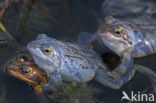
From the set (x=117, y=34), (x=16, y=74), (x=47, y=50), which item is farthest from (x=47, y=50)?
(x=117, y=34)

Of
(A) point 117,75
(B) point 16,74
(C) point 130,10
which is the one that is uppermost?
(C) point 130,10

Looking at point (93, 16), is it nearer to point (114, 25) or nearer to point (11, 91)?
point (114, 25)

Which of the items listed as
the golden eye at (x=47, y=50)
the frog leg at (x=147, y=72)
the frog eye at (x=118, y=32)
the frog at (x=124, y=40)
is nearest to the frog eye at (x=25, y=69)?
the golden eye at (x=47, y=50)

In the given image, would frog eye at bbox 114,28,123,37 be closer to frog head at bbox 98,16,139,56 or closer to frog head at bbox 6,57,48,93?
frog head at bbox 98,16,139,56

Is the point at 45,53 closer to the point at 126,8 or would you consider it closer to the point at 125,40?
the point at 125,40

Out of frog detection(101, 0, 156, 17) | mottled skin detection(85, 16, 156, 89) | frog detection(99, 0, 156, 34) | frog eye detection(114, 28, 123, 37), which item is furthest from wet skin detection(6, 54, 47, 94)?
frog detection(101, 0, 156, 17)

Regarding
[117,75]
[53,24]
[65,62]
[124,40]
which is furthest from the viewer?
[53,24]

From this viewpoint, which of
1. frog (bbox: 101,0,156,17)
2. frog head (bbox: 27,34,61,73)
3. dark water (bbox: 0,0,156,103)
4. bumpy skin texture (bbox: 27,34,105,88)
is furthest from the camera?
frog (bbox: 101,0,156,17)
